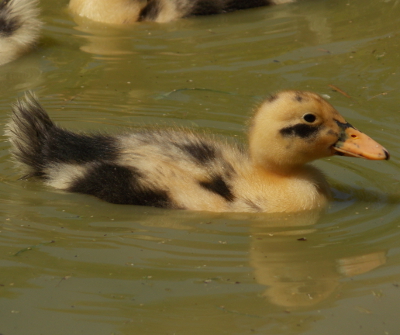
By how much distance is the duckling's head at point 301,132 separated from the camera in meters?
5.15

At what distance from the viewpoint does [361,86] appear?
24.0 ft

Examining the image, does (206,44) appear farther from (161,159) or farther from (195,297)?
(195,297)

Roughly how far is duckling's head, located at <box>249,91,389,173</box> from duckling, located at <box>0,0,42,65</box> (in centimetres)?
403

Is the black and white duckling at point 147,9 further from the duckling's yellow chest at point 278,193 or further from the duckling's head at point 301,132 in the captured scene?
the duckling's yellow chest at point 278,193

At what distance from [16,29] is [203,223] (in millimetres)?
4490

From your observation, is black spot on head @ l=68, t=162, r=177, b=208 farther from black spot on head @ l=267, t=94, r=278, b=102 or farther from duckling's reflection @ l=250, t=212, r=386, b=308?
black spot on head @ l=267, t=94, r=278, b=102

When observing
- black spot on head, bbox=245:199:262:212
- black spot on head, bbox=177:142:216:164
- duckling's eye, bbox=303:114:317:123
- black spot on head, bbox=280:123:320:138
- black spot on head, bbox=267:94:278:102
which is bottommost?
black spot on head, bbox=245:199:262:212

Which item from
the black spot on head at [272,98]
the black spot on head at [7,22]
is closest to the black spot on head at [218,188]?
the black spot on head at [272,98]

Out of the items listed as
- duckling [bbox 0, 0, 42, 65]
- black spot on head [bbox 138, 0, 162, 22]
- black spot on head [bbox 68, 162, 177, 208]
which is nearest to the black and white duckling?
black spot on head [bbox 138, 0, 162, 22]

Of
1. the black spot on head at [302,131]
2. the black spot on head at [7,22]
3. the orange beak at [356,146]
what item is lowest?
the orange beak at [356,146]

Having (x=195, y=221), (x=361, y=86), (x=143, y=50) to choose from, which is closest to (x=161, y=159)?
(x=195, y=221)

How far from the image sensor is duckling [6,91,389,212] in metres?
5.16

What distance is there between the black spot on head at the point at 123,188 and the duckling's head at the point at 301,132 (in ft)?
2.58

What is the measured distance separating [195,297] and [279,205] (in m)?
1.51
